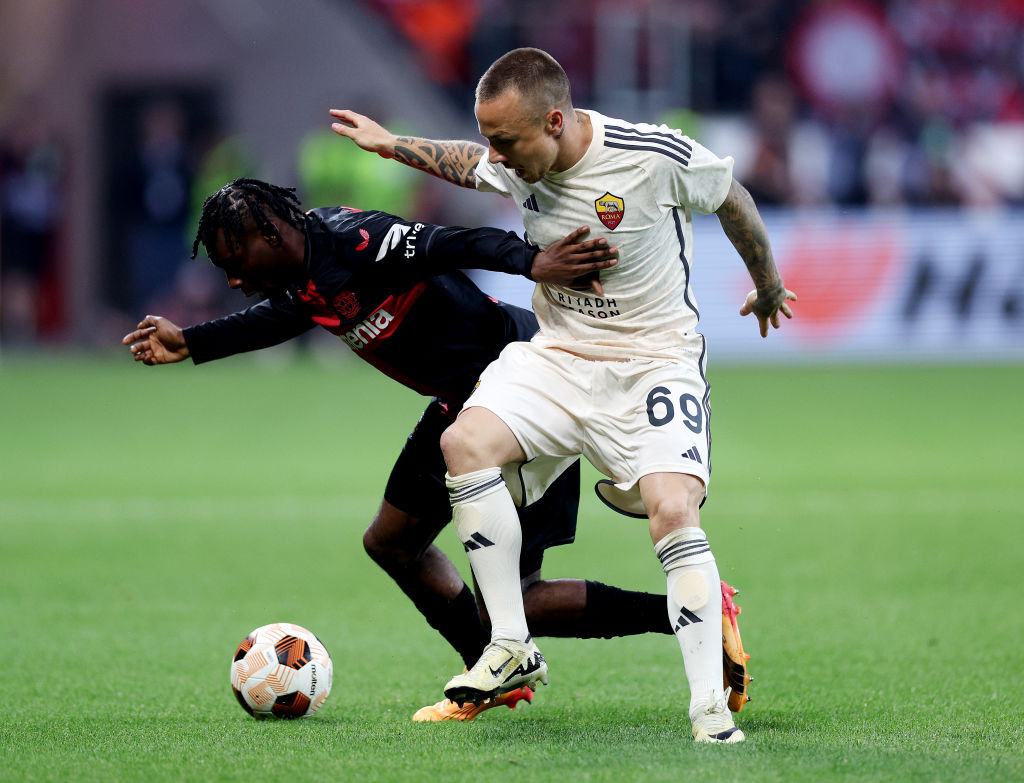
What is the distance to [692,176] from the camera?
4.56 m

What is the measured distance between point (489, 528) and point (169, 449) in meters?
8.12

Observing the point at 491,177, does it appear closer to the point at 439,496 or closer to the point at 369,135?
the point at 369,135

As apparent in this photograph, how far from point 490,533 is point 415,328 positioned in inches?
34.4

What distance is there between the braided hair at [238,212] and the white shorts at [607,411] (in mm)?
860

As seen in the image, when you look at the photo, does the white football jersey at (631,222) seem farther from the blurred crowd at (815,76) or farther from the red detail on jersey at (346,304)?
the blurred crowd at (815,76)

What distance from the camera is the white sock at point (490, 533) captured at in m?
4.41

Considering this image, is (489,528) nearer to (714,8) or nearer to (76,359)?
(76,359)

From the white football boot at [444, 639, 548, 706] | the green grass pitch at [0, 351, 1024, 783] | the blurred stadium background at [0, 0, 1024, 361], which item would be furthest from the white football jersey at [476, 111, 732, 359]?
the blurred stadium background at [0, 0, 1024, 361]

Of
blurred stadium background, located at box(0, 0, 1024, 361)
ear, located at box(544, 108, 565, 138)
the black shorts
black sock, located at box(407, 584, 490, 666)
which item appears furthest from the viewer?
blurred stadium background, located at box(0, 0, 1024, 361)

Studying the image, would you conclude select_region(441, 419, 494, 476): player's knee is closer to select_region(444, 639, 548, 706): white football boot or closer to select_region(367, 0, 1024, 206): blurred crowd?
select_region(444, 639, 548, 706): white football boot

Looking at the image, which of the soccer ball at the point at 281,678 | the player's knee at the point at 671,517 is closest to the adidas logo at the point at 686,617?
the player's knee at the point at 671,517

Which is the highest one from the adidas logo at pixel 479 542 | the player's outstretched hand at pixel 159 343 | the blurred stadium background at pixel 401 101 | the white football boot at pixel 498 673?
the blurred stadium background at pixel 401 101

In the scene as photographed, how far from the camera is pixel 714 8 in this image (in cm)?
2197

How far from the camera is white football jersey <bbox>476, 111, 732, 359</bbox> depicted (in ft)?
14.9
